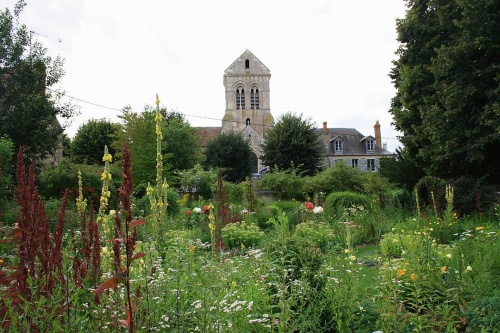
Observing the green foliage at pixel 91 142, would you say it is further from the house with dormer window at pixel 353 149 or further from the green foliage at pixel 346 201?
the green foliage at pixel 346 201

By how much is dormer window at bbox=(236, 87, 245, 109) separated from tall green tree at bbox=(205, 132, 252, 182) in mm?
18360

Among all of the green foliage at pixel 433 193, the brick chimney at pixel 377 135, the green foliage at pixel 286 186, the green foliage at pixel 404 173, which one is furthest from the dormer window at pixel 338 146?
the green foliage at pixel 433 193

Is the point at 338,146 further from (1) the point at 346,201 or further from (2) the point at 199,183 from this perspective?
(1) the point at 346,201

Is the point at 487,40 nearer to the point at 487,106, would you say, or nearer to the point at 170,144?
the point at 487,106

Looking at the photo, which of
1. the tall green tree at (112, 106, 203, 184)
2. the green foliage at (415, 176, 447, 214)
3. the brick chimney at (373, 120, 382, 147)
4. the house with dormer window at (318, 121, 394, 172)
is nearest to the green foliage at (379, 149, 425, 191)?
the green foliage at (415, 176, 447, 214)

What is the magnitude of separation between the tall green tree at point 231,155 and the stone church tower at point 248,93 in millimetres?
17689

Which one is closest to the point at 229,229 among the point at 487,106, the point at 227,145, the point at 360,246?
the point at 360,246

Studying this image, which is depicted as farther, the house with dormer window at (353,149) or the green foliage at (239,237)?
the house with dormer window at (353,149)

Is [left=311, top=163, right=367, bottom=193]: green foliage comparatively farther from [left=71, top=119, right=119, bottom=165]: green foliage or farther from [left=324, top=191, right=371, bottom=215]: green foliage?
[left=71, top=119, right=119, bottom=165]: green foliage

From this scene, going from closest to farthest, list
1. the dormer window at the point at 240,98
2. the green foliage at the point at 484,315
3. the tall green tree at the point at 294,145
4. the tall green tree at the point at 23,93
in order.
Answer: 1. the green foliage at the point at 484,315
2. the tall green tree at the point at 23,93
3. the tall green tree at the point at 294,145
4. the dormer window at the point at 240,98

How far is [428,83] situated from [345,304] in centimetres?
1480

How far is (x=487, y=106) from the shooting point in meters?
13.5

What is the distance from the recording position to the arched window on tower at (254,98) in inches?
2452

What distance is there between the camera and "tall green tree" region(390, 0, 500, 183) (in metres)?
14.0
